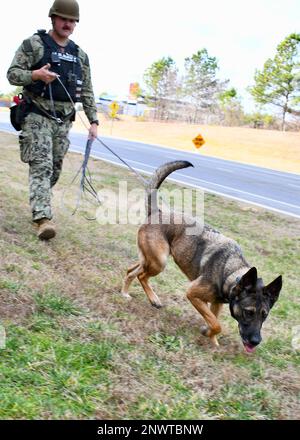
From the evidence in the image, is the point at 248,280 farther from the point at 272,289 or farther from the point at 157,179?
the point at 157,179

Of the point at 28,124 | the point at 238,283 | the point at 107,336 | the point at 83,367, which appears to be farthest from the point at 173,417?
the point at 28,124

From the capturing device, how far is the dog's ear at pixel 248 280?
3.60 metres

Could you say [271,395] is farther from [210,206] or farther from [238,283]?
[210,206]

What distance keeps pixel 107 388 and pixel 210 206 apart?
7.40 m

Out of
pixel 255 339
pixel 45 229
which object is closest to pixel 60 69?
pixel 45 229

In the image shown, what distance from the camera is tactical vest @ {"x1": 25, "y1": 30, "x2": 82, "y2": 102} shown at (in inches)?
206

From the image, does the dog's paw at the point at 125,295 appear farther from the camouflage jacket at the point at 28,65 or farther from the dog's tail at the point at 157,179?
the camouflage jacket at the point at 28,65

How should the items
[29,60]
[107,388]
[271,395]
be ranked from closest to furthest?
1. [107,388]
2. [271,395]
3. [29,60]

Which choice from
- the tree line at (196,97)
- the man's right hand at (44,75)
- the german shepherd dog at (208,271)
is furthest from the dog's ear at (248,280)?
the tree line at (196,97)

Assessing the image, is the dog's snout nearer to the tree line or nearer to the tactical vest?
the tactical vest

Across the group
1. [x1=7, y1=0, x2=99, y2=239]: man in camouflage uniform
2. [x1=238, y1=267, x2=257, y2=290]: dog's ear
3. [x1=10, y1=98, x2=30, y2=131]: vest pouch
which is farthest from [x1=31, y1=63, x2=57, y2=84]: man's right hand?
[x1=238, y1=267, x2=257, y2=290]: dog's ear

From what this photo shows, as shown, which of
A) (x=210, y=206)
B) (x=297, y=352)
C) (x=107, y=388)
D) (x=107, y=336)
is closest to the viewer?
(x=107, y=388)

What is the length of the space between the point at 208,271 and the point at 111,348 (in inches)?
46.7
